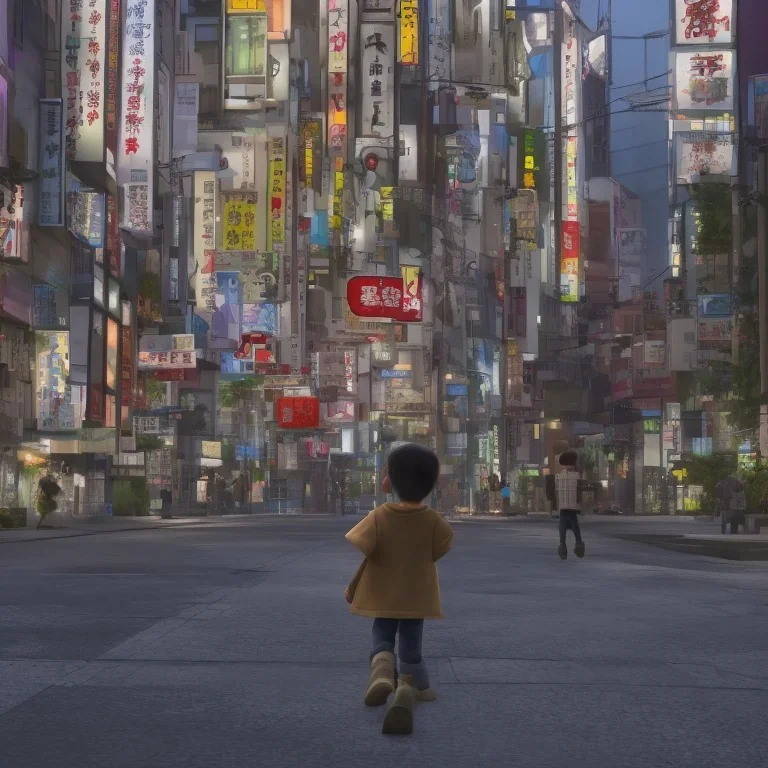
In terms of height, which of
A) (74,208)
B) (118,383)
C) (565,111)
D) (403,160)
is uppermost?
(565,111)

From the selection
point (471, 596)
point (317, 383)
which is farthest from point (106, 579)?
point (317, 383)

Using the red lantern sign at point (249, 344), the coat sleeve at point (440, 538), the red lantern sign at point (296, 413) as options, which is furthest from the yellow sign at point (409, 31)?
the coat sleeve at point (440, 538)

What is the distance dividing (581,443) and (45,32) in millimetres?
77817

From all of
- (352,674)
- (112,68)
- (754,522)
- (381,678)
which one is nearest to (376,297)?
(112,68)

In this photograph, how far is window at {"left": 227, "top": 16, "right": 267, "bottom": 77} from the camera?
66.2m

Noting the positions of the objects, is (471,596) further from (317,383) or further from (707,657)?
(317,383)

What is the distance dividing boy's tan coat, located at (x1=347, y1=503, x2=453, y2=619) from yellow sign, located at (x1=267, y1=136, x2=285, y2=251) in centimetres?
6014

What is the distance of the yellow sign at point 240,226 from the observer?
66.4 metres

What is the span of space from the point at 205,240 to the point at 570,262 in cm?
4967

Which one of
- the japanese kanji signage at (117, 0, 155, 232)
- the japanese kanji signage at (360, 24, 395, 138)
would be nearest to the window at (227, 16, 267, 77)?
the japanese kanji signage at (360, 24, 395, 138)

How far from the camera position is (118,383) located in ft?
178

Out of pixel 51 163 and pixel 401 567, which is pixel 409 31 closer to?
pixel 51 163

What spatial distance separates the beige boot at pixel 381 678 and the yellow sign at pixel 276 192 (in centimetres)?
6031

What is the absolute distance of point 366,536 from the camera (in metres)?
6.99
